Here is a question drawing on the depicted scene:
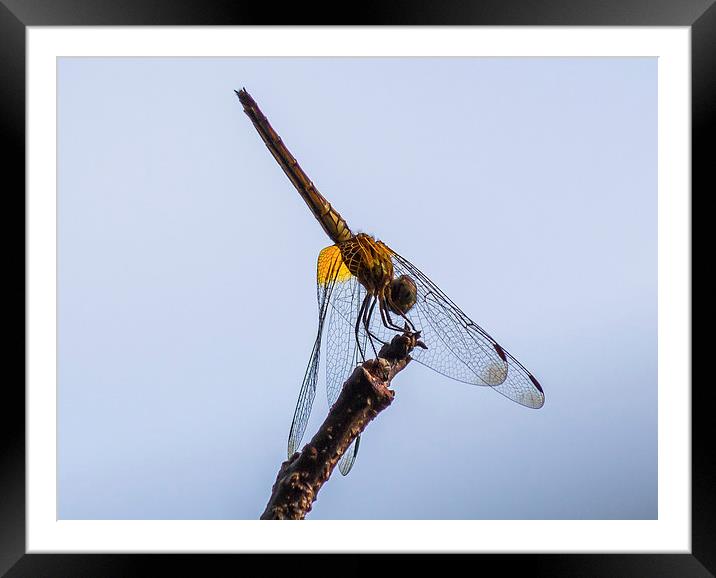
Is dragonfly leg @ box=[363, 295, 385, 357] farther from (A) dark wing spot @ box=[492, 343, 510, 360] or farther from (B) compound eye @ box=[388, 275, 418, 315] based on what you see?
(A) dark wing spot @ box=[492, 343, 510, 360]

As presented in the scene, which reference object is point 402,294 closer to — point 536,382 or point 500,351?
point 500,351

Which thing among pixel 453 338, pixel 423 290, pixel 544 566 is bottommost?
pixel 544 566

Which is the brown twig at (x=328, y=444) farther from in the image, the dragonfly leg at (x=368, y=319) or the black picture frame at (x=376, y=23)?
the black picture frame at (x=376, y=23)

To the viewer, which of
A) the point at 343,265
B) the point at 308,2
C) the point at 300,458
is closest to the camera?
the point at 300,458

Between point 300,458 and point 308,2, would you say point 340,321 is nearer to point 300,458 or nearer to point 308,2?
point 300,458

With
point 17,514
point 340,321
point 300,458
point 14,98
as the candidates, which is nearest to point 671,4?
point 340,321

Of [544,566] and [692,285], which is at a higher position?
[692,285]

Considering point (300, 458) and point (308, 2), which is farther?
point (308, 2)

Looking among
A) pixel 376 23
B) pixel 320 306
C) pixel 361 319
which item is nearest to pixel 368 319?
pixel 361 319
